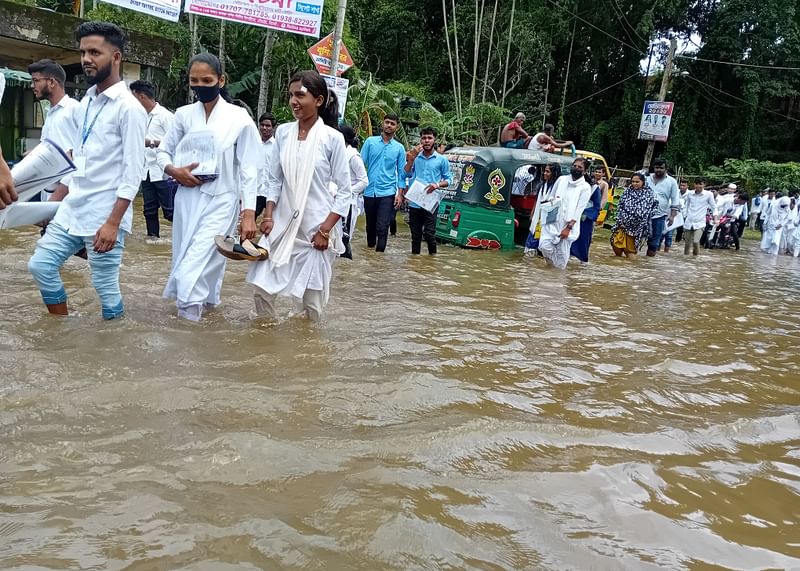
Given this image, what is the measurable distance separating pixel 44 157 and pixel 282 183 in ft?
4.55

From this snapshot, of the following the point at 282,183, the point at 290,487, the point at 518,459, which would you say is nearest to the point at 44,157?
the point at 282,183

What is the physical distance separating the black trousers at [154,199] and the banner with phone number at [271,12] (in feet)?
13.7

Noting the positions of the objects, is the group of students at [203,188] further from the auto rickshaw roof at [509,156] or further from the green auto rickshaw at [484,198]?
the auto rickshaw roof at [509,156]

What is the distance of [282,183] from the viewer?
4.40 meters

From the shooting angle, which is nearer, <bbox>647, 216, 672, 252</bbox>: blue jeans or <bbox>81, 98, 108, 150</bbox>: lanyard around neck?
<bbox>81, 98, 108, 150</bbox>: lanyard around neck

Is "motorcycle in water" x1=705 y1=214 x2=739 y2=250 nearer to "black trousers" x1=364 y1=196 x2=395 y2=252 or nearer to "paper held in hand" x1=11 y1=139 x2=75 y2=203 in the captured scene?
"black trousers" x1=364 y1=196 x2=395 y2=252

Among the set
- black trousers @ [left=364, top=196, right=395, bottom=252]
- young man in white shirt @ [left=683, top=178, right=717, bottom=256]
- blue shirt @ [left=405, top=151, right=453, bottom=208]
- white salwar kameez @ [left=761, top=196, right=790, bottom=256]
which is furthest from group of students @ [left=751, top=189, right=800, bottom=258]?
black trousers @ [left=364, top=196, right=395, bottom=252]

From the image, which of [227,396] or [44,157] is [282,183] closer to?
[44,157]

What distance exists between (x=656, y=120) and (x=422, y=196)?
1592 cm

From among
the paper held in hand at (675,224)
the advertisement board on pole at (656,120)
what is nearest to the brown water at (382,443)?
the paper held in hand at (675,224)

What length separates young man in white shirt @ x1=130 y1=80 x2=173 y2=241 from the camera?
701 cm

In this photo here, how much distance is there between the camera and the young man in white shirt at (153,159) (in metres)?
7.01

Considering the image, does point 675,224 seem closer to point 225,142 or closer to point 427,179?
point 427,179

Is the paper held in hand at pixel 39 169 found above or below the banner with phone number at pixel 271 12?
below
